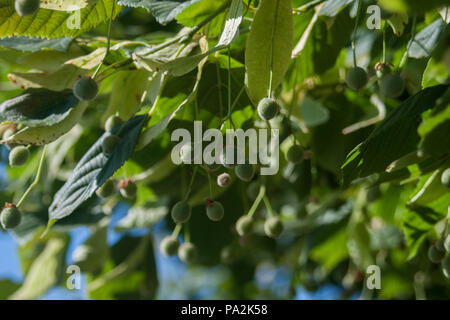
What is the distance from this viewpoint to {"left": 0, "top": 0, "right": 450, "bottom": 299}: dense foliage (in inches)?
45.9

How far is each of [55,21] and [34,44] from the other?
0.15 meters

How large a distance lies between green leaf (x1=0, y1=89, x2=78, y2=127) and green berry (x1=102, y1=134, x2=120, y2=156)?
9 centimetres

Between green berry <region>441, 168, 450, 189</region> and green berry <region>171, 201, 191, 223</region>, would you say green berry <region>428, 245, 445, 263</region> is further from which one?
green berry <region>171, 201, 191, 223</region>

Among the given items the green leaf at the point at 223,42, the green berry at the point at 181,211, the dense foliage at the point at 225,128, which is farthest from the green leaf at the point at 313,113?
the green leaf at the point at 223,42

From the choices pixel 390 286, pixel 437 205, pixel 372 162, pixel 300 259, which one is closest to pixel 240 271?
pixel 300 259

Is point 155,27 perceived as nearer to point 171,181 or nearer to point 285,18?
point 171,181

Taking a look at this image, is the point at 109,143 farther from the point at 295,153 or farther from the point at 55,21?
the point at 295,153

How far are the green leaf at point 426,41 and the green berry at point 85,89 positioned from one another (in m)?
0.70

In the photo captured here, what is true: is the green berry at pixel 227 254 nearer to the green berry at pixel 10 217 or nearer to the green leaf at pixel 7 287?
the green leaf at pixel 7 287

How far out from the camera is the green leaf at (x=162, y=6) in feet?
3.74

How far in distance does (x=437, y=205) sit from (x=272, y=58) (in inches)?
22.9

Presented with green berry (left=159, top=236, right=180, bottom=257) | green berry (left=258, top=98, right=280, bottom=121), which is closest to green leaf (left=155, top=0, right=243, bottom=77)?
green berry (left=258, top=98, right=280, bottom=121)

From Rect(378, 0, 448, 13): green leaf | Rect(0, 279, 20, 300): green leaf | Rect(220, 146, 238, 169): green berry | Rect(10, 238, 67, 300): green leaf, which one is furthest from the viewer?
Rect(0, 279, 20, 300): green leaf
